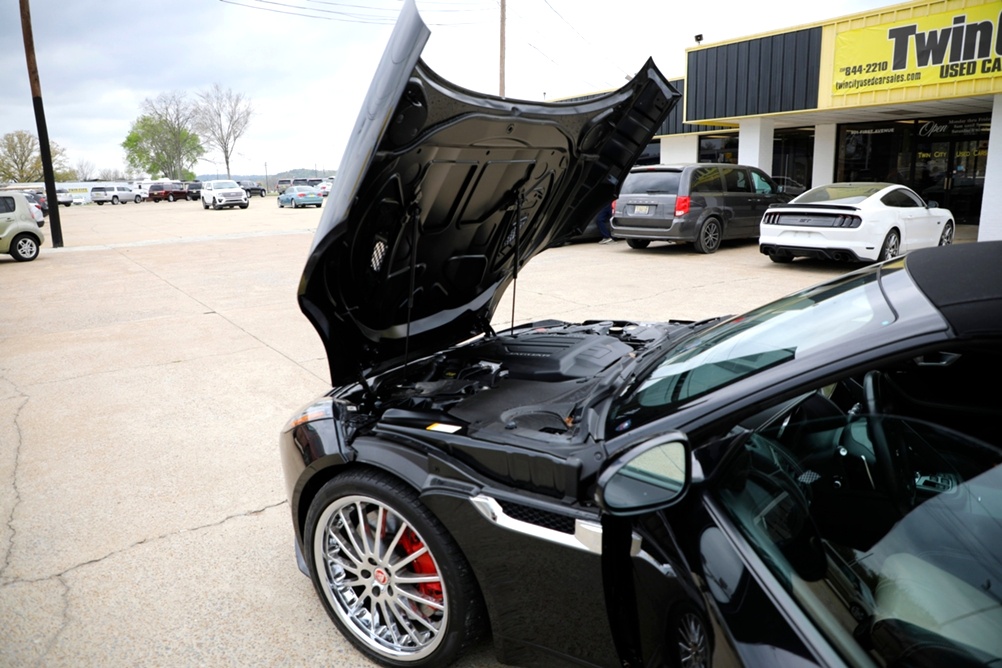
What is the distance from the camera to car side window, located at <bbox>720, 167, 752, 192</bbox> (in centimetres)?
1356

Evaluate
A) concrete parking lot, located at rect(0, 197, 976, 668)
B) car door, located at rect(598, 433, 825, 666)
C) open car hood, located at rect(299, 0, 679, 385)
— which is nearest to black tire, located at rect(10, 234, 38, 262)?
concrete parking lot, located at rect(0, 197, 976, 668)

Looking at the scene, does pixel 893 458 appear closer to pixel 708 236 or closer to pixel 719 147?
pixel 708 236

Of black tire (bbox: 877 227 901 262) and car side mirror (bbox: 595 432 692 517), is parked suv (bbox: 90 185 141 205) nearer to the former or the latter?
black tire (bbox: 877 227 901 262)

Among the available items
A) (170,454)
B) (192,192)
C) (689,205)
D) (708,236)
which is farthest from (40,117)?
(192,192)

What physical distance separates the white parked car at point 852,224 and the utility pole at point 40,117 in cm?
1705

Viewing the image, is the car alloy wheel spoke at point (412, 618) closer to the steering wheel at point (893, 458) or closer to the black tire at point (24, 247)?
the steering wheel at point (893, 458)

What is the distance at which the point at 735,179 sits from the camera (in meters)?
13.7

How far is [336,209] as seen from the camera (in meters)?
2.23

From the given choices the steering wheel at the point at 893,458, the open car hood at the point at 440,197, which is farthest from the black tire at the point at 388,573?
the steering wheel at the point at 893,458

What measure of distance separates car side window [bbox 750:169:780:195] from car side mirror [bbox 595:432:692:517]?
45.3 ft

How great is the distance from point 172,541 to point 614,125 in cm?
281

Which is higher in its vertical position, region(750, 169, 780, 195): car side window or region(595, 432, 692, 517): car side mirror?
region(750, 169, 780, 195): car side window

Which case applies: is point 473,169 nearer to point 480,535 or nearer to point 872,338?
point 480,535

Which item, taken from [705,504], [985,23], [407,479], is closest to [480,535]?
[407,479]
